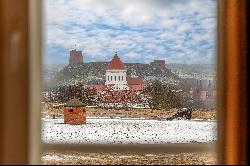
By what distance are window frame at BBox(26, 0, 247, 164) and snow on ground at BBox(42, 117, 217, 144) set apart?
0.27ft

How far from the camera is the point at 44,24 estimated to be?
7.37 feet

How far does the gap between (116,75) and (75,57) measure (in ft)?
0.75

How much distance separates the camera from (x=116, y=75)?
232 cm

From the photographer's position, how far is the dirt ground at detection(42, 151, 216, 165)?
226 centimetres

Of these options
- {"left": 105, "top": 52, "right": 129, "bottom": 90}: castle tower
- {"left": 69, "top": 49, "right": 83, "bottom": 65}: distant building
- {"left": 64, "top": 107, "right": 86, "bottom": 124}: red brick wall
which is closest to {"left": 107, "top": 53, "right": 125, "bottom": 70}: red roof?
{"left": 105, "top": 52, "right": 129, "bottom": 90}: castle tower

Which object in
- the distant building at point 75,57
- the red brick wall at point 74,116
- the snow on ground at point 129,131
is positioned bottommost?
the snow on ground at point 129,131

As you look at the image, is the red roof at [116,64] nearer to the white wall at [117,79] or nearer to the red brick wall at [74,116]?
the white wall at [117,79]

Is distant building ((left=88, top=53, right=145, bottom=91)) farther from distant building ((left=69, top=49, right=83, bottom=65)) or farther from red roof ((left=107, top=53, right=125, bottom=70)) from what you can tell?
distant building ((left=69, top=49, right=83, bottom=65))

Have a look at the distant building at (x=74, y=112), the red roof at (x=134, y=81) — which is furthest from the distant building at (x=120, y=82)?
the distant building at (x=74, y=112)
